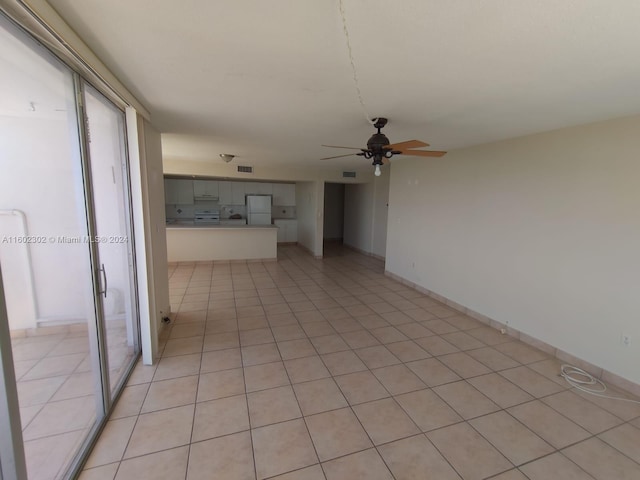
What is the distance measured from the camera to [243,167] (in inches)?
248

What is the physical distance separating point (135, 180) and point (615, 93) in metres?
3.63

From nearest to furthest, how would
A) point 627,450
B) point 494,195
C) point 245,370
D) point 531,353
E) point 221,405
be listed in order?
1. point 627,450
2. point 221,405
3. point 245,370
4. point 531,353
5. point 494,195

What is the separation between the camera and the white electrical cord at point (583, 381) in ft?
7.88

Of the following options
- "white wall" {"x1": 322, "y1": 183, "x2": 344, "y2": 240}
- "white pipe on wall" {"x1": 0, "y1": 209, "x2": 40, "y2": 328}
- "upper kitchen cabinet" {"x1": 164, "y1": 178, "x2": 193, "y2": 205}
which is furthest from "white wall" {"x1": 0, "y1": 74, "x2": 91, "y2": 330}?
"white wall" {"x1": 322, "y1": 183, "x2": 344, "y2": 240}

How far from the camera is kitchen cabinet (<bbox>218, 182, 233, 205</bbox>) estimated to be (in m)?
7.93

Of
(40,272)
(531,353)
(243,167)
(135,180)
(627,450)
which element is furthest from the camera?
(243,167)

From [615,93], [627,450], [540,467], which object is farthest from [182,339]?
[615,93]

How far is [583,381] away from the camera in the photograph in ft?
8.39

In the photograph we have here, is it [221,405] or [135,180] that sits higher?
[135,180]

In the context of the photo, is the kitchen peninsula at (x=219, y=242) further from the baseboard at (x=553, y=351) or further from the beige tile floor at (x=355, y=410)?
the baseboard at (x=553, y=351)

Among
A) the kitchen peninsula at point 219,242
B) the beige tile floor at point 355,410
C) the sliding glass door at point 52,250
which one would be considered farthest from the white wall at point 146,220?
the kitchen peninsula at point 219,242

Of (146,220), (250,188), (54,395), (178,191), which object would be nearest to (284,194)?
(250,188)

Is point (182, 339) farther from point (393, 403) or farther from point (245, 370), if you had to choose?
point (393, 403)

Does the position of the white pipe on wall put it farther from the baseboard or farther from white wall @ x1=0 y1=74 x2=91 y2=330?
the baseboard
